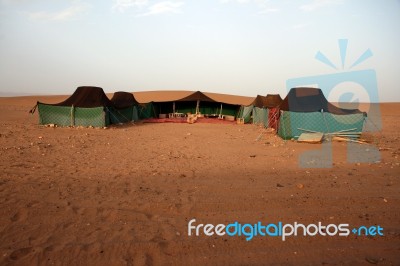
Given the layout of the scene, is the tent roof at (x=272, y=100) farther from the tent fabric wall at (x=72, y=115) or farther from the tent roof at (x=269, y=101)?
the tent fabric wall at (x=72, y=115)

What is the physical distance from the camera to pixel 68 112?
1834 cm

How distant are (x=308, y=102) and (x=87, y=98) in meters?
12.8

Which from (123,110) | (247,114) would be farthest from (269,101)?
(123,110)

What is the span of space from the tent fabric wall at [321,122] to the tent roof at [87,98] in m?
11.2

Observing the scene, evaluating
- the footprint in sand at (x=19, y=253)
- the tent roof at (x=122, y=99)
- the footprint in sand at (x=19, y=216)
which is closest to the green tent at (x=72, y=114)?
the tent roof at (x=122, y=99)

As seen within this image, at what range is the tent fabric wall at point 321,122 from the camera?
1432cm

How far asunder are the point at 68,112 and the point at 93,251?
52.4 ft

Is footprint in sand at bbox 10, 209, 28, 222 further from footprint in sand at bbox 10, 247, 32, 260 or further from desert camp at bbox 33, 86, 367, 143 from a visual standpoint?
desert camp at bbox 33, 86, 367, 143

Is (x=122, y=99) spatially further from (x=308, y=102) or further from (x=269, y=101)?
(x=308, y=102)

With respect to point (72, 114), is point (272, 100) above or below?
above

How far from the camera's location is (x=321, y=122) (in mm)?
14531

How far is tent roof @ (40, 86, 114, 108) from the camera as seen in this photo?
741 inches

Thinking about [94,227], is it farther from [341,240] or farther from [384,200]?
[384,200]

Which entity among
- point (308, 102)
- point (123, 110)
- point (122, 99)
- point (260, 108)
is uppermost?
point (122, 99)
